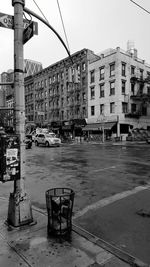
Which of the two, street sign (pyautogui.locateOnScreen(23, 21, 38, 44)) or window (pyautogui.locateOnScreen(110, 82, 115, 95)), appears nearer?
street sign (pyautogui.locateOnScreen(23, 21, 38, 44))

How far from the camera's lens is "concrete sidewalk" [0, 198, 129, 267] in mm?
3068

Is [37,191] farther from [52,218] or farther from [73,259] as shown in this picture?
[73,259]

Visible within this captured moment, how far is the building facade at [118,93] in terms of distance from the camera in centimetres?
3602

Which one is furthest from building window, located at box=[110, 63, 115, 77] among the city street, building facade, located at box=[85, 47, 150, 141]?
the city street

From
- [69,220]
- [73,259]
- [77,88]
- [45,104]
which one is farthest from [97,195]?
[45,104]

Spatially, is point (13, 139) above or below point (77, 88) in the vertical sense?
below

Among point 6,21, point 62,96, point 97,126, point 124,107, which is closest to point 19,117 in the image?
point 6,21

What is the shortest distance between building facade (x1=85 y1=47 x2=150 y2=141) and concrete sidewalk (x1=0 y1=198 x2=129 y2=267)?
32.8 m

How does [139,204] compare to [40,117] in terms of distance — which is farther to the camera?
[40,117]

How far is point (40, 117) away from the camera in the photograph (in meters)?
55.0

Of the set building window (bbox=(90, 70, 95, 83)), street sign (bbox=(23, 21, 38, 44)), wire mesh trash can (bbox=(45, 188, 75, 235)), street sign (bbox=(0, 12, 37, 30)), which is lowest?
wire mesh trash can (bbox=(45, 188, 75, 235))

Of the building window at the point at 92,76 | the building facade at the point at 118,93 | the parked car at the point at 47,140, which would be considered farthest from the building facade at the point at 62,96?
the parked car at the point at 47,140

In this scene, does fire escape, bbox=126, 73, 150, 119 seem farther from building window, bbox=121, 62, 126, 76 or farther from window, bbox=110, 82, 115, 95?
window, bbox=110, 82, 115, 95

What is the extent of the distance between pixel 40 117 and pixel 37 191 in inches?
1929
